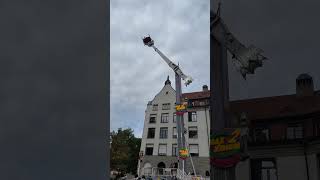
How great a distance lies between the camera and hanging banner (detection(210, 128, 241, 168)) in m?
1.66

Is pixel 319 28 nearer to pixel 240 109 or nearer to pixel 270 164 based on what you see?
pixel 240 109

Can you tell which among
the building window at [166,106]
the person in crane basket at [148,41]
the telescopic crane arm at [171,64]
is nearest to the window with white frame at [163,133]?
the building window at [166,106]

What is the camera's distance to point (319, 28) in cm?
161

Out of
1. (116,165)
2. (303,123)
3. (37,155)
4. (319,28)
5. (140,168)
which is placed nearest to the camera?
(303,123)

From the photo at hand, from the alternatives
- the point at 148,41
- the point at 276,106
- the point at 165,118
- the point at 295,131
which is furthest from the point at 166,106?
the point at 295,131

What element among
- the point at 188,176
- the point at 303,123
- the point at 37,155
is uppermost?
the point at 303,123

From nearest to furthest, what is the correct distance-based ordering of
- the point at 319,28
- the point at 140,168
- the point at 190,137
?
1. the point at 319,28
2. the point at 190,137
3. the point at 140,168

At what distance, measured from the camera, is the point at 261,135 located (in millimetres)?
1576

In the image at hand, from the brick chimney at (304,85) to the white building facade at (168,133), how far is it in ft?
2.13

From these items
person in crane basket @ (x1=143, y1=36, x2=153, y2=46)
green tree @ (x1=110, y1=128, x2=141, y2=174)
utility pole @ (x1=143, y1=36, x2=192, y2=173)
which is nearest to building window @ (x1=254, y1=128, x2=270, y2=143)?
utility pole @ (x1=143, y1=36, x2=192, y2=173)

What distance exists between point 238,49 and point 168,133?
859mm

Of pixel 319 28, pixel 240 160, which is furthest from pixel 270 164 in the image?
pixel 319 28

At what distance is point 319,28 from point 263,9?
0.95 ft

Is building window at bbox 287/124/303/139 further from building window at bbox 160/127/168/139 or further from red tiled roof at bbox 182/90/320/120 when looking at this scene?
building window at bbox 160/127/168/139
